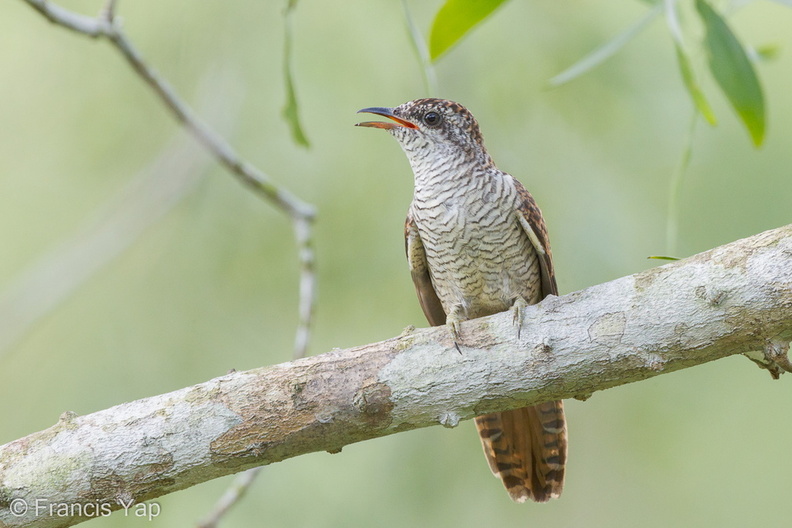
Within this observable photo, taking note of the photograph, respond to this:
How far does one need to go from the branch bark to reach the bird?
2.55ft

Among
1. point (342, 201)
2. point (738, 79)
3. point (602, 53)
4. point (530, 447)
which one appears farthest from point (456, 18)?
point (342, 201)

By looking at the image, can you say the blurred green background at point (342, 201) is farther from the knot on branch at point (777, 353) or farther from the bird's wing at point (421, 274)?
the knot on branch at point (777, 353)

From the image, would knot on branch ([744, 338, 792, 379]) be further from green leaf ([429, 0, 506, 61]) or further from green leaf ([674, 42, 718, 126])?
green leaf ([429, 0, 506, 61])

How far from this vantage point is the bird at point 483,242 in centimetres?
311

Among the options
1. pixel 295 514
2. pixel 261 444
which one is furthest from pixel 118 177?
pixel 261 444

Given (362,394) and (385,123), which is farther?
(385,123)

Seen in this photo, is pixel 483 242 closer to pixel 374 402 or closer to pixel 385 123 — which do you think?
pixel 385 123

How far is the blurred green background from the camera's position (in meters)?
4.22

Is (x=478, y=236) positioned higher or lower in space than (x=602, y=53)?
lower

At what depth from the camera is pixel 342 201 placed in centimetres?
438

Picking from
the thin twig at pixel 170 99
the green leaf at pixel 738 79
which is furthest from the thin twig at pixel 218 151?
the green leaf at pixel 738 79

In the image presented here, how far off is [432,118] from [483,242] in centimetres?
53

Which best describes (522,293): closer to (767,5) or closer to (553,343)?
(553,343)

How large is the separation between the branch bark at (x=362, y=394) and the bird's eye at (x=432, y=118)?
1128 millimetres
